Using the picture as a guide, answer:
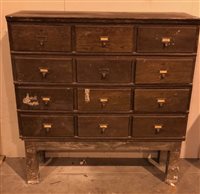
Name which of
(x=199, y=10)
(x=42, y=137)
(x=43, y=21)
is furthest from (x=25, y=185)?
(x=199, y=10)

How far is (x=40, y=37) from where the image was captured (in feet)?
5.55

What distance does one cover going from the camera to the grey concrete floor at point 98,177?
209 cm

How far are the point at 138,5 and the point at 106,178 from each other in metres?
1.34

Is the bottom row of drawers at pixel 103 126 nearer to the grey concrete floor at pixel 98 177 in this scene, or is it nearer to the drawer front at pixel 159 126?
the drawer front at pixel 159 126

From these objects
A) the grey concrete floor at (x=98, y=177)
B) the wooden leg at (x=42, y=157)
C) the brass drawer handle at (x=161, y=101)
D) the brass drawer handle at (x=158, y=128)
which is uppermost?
the brass drawer handle at (x=161, y=101)

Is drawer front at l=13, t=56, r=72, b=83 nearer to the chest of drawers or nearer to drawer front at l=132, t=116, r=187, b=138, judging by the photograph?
the chest of drawers

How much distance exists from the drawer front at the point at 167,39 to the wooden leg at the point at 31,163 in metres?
1.01

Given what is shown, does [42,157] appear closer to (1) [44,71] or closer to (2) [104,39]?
(1) [44,71]

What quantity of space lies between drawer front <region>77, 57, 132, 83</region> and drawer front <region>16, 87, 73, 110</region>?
0.15 metres

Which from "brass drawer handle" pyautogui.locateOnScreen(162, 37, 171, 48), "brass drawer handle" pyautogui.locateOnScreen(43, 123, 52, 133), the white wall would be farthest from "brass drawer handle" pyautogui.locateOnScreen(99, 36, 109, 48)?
"brass drawer handle" pyautogui.locateOnScreen(43, 123, 52, 133)

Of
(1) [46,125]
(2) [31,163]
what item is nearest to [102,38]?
(1) [46,125]

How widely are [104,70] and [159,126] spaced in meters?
0.55

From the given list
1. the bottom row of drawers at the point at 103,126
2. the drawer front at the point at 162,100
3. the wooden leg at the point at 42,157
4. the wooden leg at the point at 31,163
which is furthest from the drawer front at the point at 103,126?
the wooden leg at the point at 42,157

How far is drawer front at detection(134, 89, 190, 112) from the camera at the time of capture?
1828 millimetres
